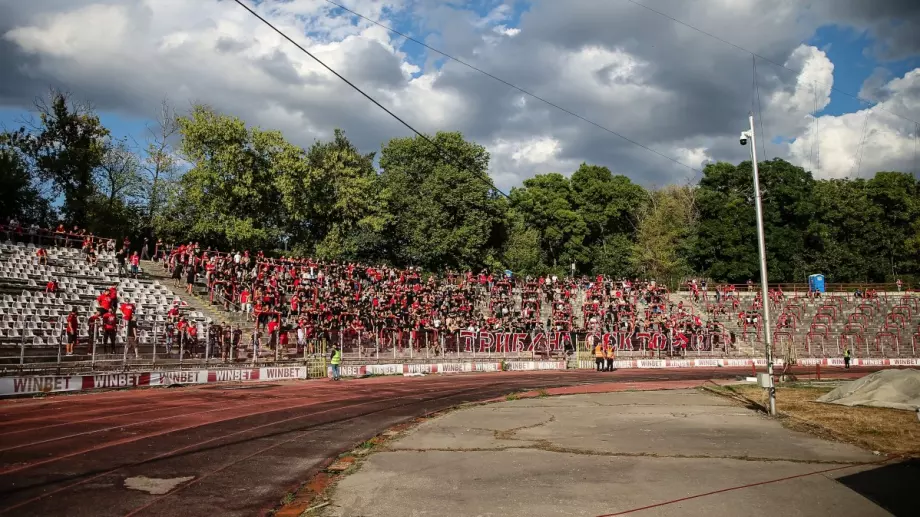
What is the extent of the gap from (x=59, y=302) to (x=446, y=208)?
32974 mm

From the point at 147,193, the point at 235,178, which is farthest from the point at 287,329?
the point at 147,193

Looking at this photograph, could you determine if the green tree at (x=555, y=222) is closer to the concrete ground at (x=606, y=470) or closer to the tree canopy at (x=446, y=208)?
the tree canopy at (x=446, y=208)

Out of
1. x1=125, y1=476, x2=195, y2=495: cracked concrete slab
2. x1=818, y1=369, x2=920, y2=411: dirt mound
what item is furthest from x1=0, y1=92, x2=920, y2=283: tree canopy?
x1=125, y1=476, x2=195, y2=495: cracked concrete slab

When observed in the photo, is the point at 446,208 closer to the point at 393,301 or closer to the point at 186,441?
the point at 393,301

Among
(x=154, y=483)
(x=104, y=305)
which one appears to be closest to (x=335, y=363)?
(x=104, y=305)

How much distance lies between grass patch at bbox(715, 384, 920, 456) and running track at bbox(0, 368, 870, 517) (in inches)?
340

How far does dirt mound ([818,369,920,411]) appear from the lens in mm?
15171

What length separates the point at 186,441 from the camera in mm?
11320

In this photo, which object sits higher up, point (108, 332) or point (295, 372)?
point (108, 332)

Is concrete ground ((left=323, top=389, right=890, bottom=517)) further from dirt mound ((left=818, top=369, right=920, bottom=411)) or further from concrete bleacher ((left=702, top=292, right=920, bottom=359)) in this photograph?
concrete bleacher ((left=702, top=292, right=920, bottom=359))

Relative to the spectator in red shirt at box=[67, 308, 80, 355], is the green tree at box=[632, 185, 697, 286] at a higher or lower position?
higher

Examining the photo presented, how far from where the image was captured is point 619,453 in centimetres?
1018

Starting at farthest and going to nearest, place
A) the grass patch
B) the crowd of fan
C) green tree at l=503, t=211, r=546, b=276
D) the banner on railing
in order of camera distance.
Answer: green tree at l=503, t=211, r=546, b=276, the crowd of fan, the banner on railing, the grass patch

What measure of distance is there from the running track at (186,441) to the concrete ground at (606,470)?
4.36 feet
